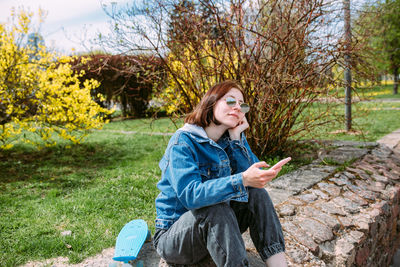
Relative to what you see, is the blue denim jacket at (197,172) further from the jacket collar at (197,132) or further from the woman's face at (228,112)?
the woman's face at (228,112)

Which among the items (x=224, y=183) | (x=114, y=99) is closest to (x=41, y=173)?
(x=224, y=183)

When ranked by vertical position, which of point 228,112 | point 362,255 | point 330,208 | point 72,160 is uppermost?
point 228,112

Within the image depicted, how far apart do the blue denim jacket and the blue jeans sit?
0.08 meters

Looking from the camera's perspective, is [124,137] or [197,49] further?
[124,137]

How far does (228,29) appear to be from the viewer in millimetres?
3359

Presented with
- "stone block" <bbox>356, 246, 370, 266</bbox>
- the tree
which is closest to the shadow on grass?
the tree

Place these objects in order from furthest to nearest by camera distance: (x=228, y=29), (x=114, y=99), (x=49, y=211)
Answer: (x=114, y=99), (x=228, y=29), (x=49, y=211)

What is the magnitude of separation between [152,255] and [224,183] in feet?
3.01

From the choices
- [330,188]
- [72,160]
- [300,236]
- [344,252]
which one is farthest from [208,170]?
[72,160]

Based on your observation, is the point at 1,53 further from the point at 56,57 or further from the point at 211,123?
the point at 211,123

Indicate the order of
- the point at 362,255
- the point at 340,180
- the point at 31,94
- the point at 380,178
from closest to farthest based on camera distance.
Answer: the point at 362,255 → the point at 340,180 → the point at 380,178 → the point at 31,94

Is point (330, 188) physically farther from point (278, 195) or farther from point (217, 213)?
point (217, 213)

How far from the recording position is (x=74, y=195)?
343 centimetres

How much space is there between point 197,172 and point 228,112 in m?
0.48
